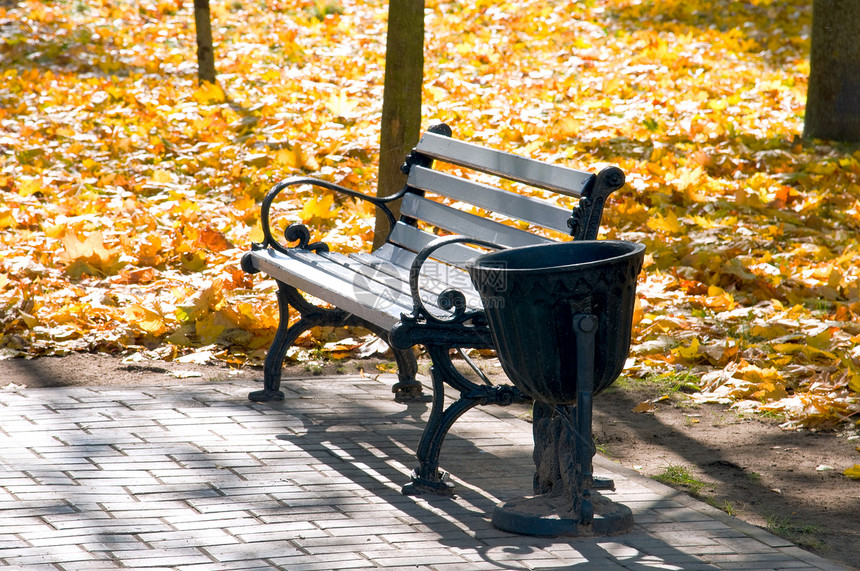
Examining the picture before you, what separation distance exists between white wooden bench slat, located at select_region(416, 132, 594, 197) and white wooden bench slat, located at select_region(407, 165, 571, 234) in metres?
0.08

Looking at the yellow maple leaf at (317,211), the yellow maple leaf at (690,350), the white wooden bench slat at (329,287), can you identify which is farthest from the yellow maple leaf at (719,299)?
the yellow maple leaf at (317,211)

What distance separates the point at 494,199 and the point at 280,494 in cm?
166

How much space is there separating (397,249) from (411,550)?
218 centimetres

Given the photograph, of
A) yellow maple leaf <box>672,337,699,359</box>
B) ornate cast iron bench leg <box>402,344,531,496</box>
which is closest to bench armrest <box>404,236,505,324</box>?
ornate cast iron bench leg <box>402,344,531,496</box>

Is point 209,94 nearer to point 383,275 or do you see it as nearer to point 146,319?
point 146,319

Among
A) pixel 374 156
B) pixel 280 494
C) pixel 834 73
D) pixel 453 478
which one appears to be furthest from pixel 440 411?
pixel 834 73

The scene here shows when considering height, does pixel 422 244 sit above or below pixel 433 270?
above

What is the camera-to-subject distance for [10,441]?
390 cm

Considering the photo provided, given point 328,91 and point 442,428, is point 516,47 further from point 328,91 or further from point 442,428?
point 442,428

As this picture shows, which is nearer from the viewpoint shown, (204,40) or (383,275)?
(383,275)

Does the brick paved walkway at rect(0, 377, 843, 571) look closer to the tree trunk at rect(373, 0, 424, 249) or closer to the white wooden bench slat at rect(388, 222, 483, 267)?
the white wooden bench slat at rect(388, 222, 483, 267)

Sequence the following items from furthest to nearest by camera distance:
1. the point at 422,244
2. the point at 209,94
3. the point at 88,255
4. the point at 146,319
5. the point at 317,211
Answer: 1. the point at 209,94
2. the point at 317,211
3. the point at 88,255
4. the point at 146,319
5. the point at 422,244

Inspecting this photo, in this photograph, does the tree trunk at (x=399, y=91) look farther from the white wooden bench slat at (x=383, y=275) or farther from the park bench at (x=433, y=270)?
the white wooden bench slat at (x=383, y=275)

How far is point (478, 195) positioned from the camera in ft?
14.9
